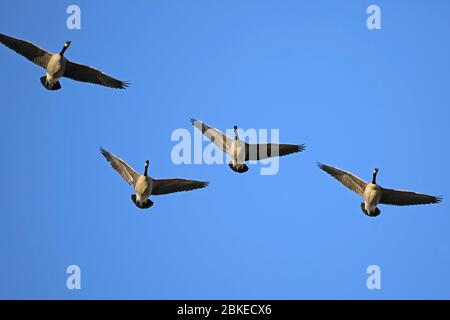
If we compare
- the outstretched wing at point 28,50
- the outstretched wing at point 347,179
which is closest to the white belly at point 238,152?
the outstretched wing at point 347,179

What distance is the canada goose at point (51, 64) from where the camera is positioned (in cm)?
3008

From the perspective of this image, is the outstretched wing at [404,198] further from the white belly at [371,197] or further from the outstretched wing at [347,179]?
the outstretched wing at [347,179]

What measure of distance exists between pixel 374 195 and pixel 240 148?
4.31m

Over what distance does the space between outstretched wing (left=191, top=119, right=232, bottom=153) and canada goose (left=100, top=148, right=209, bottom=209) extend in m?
1.78

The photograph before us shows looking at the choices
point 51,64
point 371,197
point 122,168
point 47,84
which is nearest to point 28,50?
point 51,64

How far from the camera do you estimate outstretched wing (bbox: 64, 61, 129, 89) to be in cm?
3045

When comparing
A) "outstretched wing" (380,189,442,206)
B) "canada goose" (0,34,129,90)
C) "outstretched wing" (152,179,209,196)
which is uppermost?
"canada goose" (0,34,129,90)

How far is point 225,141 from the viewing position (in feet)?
102

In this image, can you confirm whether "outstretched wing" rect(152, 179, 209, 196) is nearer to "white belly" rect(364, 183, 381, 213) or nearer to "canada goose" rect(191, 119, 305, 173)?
"canada goose" rect(191, 119, 305, 173)

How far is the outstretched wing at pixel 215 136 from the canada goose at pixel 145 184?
178 cm

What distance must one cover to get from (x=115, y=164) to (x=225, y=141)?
11.3 ft

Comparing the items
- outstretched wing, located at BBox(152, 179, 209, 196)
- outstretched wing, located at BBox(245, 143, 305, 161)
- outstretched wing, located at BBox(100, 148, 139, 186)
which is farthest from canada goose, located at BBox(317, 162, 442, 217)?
outstretched wing, located at BBox(100, 148, 139, 186)

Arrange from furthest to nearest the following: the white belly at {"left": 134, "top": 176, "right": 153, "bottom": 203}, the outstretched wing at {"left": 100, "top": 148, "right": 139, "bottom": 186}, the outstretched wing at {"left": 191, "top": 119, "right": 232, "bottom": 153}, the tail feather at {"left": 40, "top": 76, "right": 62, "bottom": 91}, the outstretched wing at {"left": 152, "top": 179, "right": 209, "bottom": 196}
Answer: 1. the outstretched wing at {"left": 191, "top": 119, "right": 232, "bottom": 153}
2. the tail feather at {"left": 40, "top": 76, "right": 62, "bottom": 91}
3. the outstretched wing at {"left": 100, "top": 148, "right": 139, "bottom": 186}
4. the outstretched wing at {"left": 152, "top": 179, "right": 209, "bottom": 196}
5. the white belly at {"left": 134, "top": 176, "right": 153, "bottom": 203}
